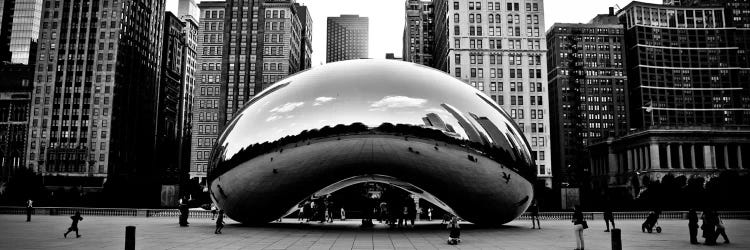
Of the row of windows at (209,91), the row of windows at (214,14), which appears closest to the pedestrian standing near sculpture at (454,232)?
the row of windows at (209,91)

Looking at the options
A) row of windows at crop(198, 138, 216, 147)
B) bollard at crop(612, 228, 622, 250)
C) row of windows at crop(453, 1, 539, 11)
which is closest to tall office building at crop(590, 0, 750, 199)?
row of windows at crop(453, 1, 539, 11)

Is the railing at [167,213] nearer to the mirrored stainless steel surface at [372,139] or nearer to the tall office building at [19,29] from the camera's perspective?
the mirrored stainless steel surface at [372,139]

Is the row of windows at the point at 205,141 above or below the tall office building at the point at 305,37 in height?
below

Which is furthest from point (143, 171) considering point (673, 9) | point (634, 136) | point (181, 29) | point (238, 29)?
point (673, 9)

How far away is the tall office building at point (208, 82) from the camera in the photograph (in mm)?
112562

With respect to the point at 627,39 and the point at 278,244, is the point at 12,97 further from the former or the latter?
the point at 627,39

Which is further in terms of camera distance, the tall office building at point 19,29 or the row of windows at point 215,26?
the tall office building at point 19,29

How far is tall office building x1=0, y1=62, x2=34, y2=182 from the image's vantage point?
125m

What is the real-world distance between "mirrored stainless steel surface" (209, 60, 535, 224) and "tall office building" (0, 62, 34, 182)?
12815 cm

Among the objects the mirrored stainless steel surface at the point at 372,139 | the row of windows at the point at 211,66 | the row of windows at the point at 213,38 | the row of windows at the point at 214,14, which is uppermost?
the row of windows at the point at 214,14

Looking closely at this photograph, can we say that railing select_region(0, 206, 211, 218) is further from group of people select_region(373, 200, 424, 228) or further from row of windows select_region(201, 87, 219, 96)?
row of windows select_region(201, 87, 219, 96)

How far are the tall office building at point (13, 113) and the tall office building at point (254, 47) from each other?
159 ft

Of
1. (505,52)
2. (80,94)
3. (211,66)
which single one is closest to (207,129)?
(211,66)

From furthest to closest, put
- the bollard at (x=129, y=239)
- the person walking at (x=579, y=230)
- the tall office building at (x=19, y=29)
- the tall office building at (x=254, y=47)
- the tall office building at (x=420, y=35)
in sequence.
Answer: the tall office building at (x=19, y=29), the tall office building at (x=420, y=35), the tall office building at (x=254, y=47), the person walking at (x=579, y=230), the bollard at (x=129, y=239)
